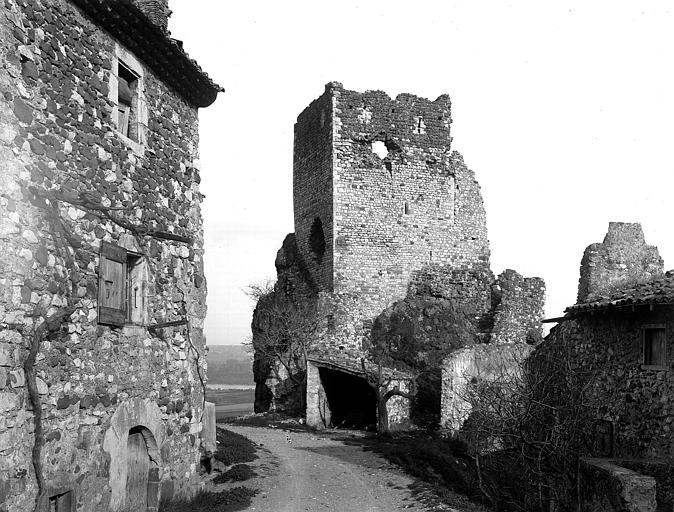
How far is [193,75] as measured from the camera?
11727 millimetres

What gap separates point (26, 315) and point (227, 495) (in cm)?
614

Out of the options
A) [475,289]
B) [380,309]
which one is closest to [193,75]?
[380,309]

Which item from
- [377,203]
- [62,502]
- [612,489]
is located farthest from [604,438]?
[377,203]

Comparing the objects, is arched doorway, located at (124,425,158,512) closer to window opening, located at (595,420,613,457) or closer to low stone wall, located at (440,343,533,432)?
window opening, located at (595,420,613,457)

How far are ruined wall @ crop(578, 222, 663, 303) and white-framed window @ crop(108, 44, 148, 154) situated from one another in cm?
1643

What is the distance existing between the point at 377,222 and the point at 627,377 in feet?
53.9

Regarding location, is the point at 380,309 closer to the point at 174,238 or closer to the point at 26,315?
the point at 174,238

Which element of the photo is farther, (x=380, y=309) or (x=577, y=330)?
(x=380, y=309)

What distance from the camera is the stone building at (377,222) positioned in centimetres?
2811

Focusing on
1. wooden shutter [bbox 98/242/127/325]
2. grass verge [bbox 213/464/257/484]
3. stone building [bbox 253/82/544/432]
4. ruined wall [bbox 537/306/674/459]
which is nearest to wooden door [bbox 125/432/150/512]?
wooden shutter [bbox 98/242/127/325]

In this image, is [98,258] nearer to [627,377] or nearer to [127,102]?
[127,102]

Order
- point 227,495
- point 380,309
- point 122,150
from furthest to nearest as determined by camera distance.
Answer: point 380,309, point 227,495, point 122,150

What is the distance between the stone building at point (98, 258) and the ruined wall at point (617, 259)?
1478 cm

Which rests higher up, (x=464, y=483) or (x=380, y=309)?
(x=380, y=309)
